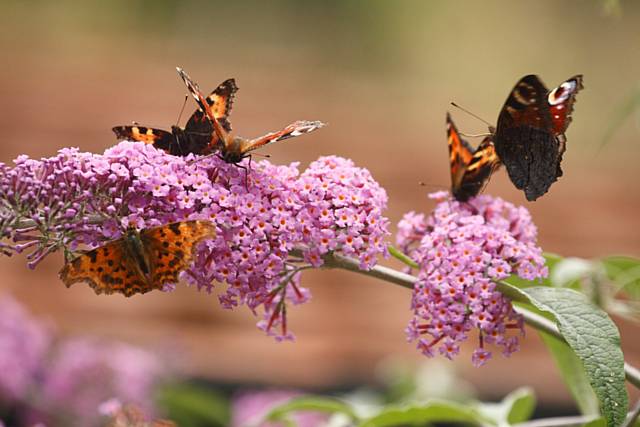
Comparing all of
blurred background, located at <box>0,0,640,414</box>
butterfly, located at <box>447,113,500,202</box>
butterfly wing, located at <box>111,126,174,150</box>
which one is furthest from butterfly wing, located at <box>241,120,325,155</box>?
blurred background, located at <box>0,0,640,414</box>

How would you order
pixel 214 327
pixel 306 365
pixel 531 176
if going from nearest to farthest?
pixel 531 176 < pixel 306 365 < pixel 214 327

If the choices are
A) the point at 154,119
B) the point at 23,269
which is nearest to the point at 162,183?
the point at 23,269

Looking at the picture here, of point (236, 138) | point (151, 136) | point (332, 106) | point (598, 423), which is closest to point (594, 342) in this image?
point (598, 423)

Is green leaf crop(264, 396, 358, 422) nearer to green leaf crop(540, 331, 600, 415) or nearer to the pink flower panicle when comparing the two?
green leaf crop(540, 331, 600, 415)

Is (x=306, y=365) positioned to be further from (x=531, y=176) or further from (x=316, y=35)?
(x=316, y=35)

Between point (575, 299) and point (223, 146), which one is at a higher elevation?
point (223, 146)

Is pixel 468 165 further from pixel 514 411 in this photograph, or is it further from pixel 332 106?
pixel 332 106

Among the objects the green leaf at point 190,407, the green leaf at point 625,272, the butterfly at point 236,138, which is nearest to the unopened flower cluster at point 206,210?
the butterfly at point 236,138
